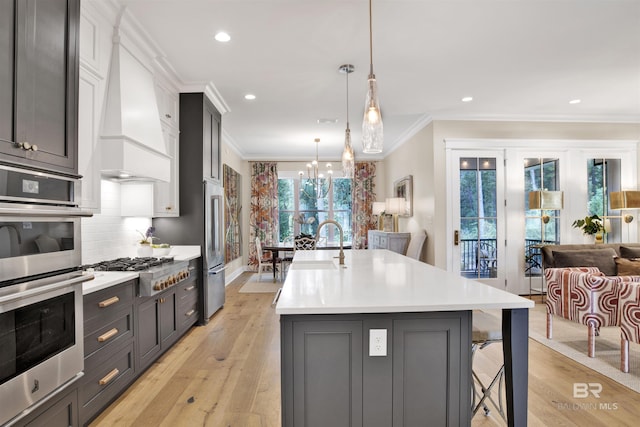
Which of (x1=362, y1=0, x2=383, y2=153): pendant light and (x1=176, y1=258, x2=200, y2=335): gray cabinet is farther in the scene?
(x1=176, y1=258, x2=200, y2=335): gray cabinet

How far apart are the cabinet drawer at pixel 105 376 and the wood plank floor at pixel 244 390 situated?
10 centimetres

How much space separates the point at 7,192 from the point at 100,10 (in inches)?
73.0

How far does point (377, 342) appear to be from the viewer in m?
1.57

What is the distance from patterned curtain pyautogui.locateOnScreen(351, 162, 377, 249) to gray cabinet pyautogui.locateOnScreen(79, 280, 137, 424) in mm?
6211

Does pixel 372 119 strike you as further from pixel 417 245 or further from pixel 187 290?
pixel 417 245

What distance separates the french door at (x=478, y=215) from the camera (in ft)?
17.0

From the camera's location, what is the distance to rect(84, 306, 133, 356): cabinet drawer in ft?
6.77

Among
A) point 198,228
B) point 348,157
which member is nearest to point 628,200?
point 348,157

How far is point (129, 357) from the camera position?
2533 millimetres

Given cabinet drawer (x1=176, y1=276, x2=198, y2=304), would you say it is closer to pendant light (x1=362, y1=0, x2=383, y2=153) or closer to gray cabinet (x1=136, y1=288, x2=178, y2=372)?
gray cabinet (x1=136, y1=288, x2=178, y2=372)

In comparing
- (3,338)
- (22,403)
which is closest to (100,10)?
(3,338)

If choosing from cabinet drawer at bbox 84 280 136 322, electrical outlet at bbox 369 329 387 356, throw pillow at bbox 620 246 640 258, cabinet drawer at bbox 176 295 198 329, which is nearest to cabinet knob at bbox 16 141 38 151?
cabinet drawer at bbox 84 280 136 322

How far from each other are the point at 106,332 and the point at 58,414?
65cm

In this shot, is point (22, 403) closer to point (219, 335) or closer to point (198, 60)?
point (219, 335)
